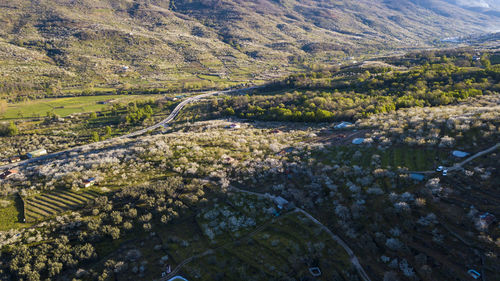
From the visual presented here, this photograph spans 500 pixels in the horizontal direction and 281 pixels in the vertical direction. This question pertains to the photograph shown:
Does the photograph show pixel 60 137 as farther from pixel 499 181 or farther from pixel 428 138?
pixel 499 181

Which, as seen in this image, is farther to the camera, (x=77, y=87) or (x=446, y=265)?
(x=77, y=87)

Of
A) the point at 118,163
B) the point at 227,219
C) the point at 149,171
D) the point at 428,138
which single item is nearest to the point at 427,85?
the point at 428,138

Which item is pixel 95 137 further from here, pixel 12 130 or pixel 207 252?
pixel 207 252

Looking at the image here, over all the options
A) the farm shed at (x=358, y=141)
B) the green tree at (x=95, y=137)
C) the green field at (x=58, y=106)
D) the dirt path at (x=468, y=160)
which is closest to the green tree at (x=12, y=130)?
the green field at (x=58, y=106)

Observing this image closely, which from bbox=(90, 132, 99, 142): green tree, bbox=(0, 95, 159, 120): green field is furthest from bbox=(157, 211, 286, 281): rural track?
bbox=(0, 95, 159, 120): green field

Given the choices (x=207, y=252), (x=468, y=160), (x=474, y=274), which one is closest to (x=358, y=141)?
(x=468, y=160)
